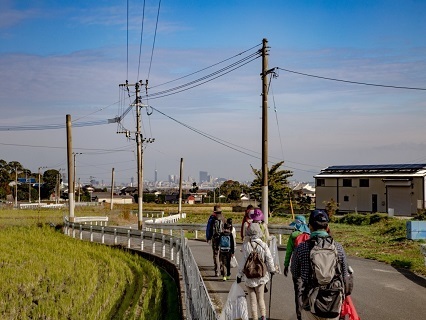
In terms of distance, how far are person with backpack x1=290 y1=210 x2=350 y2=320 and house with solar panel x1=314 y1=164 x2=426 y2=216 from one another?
148ft

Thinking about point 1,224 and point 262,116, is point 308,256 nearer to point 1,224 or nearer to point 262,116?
point 262,116

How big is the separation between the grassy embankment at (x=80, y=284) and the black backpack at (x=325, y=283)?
21.1 ft

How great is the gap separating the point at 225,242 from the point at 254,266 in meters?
5.11

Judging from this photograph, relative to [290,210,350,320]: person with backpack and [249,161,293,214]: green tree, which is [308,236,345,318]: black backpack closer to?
[290,210,350,320]: person with backpack

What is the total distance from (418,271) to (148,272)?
8.45m

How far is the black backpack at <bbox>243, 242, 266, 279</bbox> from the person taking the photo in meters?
9.23

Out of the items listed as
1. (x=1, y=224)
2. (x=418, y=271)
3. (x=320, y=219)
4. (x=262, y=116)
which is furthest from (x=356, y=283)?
(x=1, y=224)

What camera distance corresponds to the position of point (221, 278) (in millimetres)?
15406

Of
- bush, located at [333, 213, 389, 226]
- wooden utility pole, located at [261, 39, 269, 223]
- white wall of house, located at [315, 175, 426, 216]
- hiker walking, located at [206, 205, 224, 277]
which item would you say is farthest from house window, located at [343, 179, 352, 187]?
hiker walking, located at [206, 205, 224, 277]

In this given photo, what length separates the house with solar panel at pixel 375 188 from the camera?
175 feet

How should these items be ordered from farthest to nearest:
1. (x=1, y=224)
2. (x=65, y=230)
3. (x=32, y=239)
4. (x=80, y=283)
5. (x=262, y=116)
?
(x=1, y=224)
(x=65, y=230)
(x=32, y=239)
(x=262, y=116)
(x=80, y=283)


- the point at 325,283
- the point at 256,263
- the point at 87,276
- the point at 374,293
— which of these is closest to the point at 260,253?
the point at 256,263

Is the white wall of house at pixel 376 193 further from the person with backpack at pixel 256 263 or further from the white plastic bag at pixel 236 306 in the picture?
the white plastic bag at pixel 236 306

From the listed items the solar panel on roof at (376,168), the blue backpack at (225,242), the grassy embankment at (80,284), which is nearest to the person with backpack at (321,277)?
the grassy embankment at (80,284)
